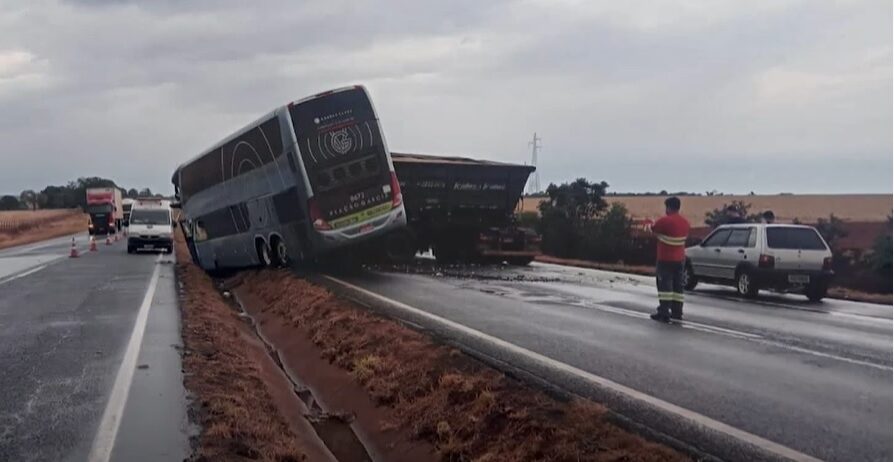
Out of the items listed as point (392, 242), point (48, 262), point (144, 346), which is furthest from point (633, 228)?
point (144, 346)

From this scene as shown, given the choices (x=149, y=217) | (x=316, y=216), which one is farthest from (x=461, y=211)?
(x=149, y=217)

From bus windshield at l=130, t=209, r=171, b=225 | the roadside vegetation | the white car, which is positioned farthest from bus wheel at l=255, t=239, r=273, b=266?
bus windshield at l=130, t=209, r=171, b=225

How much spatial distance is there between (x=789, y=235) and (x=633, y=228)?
1511 cm

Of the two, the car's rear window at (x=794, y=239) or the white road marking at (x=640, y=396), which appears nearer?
the white road marking at (x=640, y=396)

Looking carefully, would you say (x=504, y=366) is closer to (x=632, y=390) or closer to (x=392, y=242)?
(x=632, y=390)

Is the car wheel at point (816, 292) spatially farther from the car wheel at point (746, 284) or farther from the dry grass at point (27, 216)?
the dry grass at point (27, 216)

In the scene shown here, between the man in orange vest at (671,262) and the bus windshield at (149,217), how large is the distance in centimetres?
3218

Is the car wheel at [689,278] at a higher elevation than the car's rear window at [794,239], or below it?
below

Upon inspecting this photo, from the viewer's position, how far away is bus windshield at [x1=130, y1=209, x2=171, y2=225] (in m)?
42.0

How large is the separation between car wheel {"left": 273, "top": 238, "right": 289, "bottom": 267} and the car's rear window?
1041 centimetres

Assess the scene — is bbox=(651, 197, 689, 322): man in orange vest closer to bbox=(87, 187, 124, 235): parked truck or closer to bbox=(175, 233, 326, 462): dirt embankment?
bbox=(175, 233, 326, 462): dirt embankment

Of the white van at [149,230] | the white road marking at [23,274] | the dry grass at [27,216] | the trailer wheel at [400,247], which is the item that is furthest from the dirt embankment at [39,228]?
the trailer wheel at [400,247]

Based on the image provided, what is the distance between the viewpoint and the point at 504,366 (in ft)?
32.1

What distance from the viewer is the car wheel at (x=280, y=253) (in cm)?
2245
